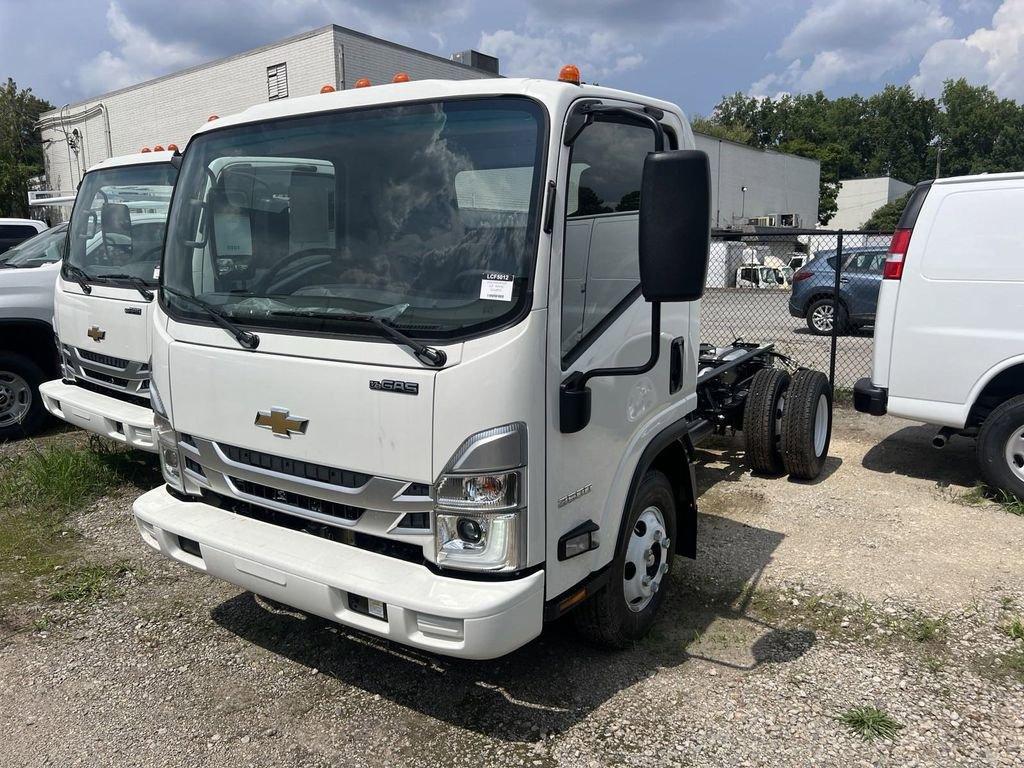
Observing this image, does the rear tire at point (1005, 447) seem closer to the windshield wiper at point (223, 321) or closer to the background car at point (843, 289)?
the windshield wiper at point (223, 321)

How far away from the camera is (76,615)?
4305 mm

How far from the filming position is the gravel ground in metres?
3.12

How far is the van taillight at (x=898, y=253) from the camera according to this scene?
5836mm

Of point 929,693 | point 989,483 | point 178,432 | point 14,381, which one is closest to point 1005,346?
point 989,483

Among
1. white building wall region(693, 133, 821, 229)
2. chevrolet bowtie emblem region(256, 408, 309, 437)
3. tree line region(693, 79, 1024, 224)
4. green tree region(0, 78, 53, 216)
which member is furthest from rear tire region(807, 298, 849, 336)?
tree line region(693, 79, 1024, 224)

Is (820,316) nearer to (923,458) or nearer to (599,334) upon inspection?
(923,458)

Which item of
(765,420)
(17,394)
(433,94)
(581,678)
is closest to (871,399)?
(765,420)

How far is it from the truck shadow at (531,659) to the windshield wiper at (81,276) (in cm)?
317

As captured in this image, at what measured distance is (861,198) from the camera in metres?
70.8

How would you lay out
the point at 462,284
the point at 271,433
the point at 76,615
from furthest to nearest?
1. the point at 76,615
2. the point at 271,433
3. the point at 462,284

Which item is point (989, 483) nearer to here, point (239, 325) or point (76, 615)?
point (239, 325)

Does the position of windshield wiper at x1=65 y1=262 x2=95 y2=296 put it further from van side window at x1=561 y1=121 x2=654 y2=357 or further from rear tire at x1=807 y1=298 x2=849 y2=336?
rear tire at x1=807 y1=298 x2=849 y2=336

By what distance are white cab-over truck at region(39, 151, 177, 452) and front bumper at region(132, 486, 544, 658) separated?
8.63ft

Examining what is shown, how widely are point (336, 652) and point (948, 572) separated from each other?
11.4 ft
